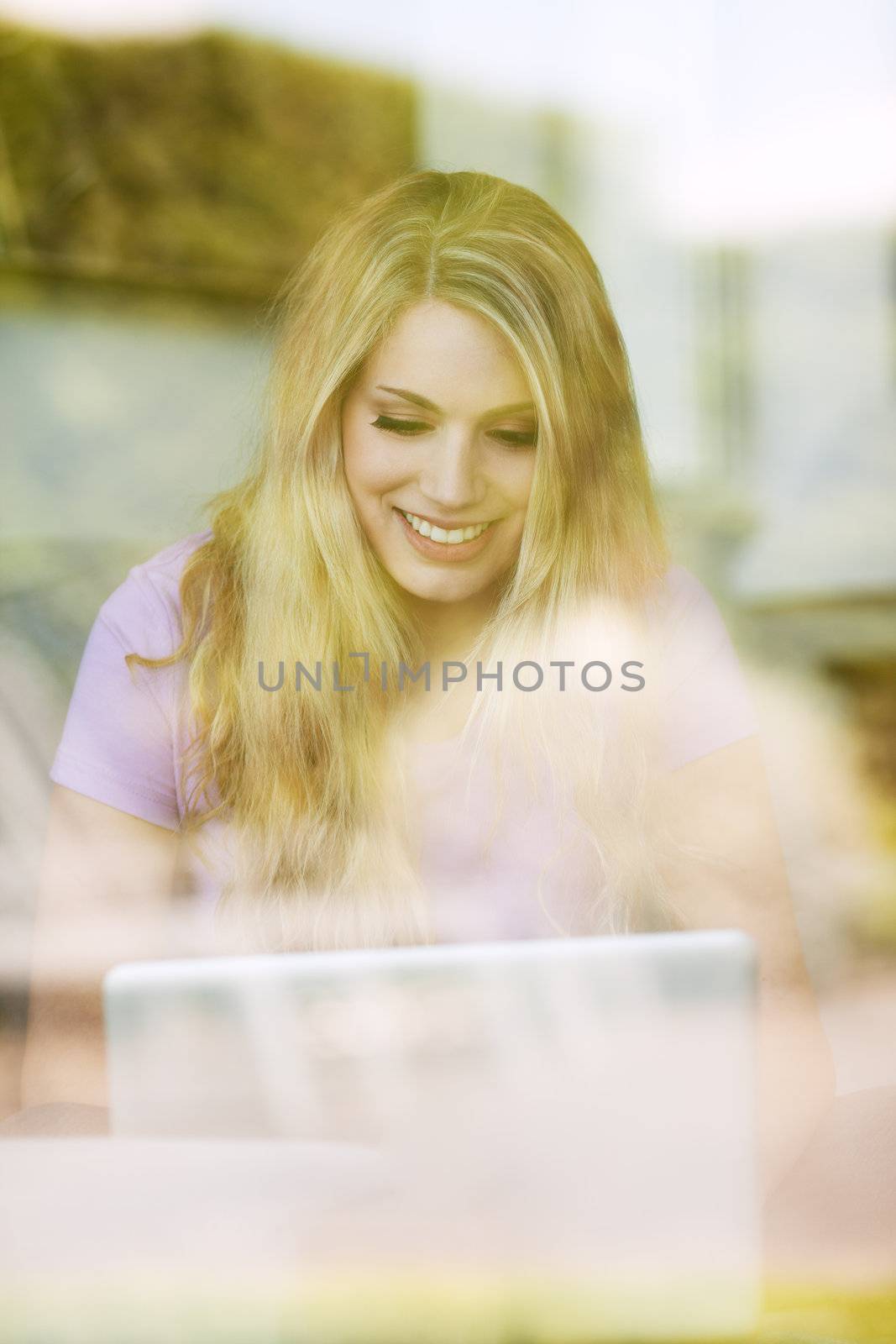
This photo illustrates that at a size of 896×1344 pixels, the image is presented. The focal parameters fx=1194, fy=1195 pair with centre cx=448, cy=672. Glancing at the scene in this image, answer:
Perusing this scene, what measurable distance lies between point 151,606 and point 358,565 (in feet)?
0.53

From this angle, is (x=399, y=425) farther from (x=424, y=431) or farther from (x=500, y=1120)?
(x=500, y=1120)

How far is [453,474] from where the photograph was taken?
897 mm

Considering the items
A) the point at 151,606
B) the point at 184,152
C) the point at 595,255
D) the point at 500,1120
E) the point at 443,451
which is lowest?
the point at 500,1120

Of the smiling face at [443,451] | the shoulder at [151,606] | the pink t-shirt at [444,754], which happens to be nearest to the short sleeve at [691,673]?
the pink t-shirt at [444,754]

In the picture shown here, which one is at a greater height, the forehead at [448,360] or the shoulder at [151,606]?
the forehead at [448,360]

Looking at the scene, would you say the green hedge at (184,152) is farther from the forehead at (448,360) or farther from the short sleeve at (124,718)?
the short sleeve at (124,718)

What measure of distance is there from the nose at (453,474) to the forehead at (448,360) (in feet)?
0.09

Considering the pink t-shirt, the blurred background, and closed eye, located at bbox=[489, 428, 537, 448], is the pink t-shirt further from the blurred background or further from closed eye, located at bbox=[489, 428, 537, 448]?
closed eye, located at bbox=[489, 428, 537, 448]

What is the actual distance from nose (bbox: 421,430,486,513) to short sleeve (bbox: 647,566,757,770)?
0.63 ft

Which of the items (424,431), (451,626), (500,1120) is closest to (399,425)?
(424,431)

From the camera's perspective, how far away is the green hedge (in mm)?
974

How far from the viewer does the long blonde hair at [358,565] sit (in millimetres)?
918

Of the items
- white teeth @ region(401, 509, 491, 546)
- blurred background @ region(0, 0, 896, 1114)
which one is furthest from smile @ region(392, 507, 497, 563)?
blurred background @ region(0, 0, 896, 1114)

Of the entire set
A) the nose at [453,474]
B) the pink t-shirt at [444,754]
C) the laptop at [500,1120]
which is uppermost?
the nose at [453,474]
